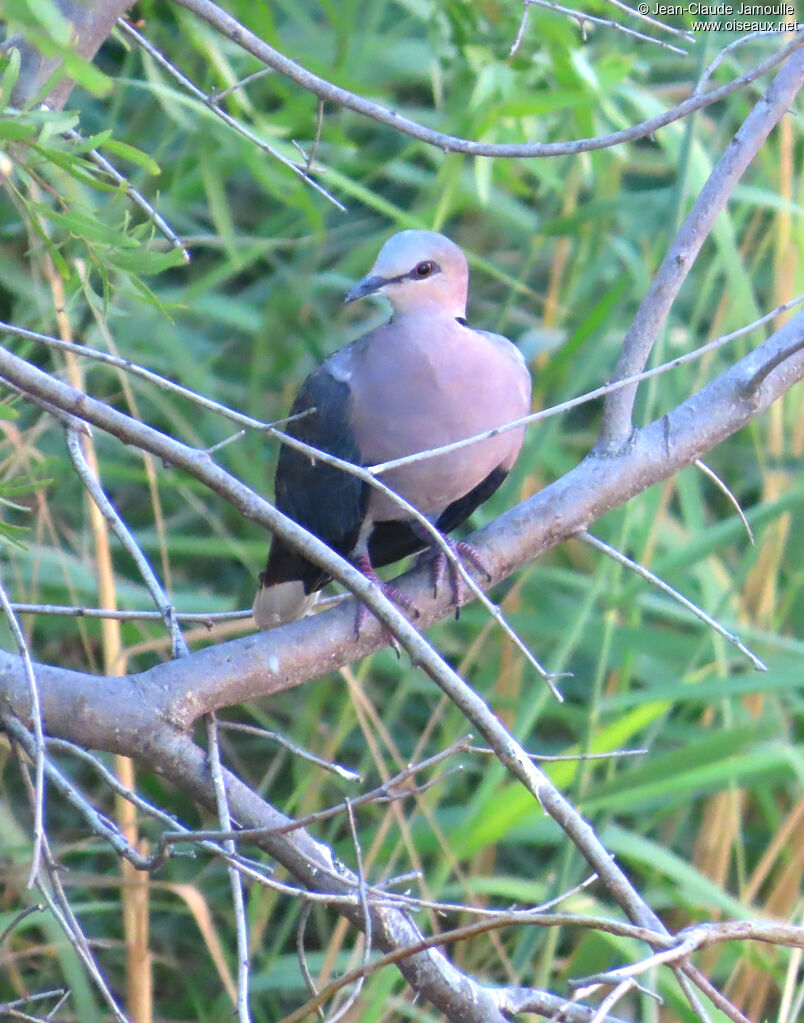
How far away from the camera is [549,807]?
96 centimetres

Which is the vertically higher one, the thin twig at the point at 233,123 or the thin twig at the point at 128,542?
the thin twig at the point at 233,123

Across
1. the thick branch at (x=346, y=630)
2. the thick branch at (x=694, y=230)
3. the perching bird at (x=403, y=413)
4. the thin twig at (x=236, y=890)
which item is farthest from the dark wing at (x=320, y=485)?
the thin twig at (x=236, y=890)

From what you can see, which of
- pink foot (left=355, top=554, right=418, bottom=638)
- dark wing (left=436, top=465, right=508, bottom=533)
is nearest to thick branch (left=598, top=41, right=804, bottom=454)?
pink foot (left=355, top=554, right=418, bottom=638)

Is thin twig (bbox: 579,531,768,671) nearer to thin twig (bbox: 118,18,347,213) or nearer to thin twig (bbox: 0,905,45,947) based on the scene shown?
thin twig (bbox: 118,18,347,213)

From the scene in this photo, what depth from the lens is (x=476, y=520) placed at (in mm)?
2289

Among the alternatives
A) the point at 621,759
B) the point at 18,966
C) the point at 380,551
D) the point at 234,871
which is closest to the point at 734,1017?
the point at 234,871

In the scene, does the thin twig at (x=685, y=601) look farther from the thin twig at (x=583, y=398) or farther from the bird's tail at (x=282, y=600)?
the bird's tail at (x=282, y=600)

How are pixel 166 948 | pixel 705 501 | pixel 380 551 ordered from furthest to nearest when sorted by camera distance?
pixel 705 501 → pixel 166 948 → pixel 380 551

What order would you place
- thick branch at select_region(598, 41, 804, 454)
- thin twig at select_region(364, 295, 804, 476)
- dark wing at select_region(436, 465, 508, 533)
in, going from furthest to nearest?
dark wing at select_region(436, 465, 508, 533)
thick branch at select_region(598, 41, 804, 454)
thin twig at select_region(364, 295, 804, 476)

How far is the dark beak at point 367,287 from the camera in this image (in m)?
1.64

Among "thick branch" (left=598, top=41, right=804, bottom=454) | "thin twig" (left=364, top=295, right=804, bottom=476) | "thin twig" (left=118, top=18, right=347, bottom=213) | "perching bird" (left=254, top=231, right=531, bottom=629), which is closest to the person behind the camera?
"thin twig" (left=364, top=295, right=804, bottom=476)

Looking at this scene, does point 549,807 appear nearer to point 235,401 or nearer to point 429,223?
point 429,223

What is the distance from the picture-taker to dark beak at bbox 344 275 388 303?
1.64 m

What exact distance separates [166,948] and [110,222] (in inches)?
65.6
